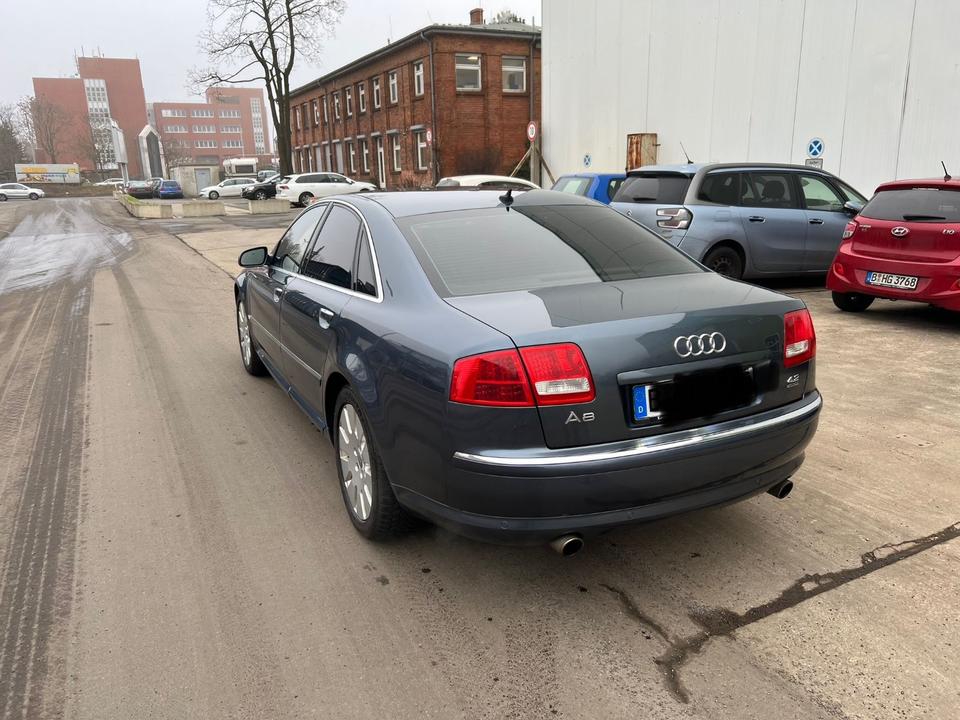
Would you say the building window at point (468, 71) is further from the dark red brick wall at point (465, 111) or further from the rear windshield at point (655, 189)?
the rear windshield at point (655, 189)

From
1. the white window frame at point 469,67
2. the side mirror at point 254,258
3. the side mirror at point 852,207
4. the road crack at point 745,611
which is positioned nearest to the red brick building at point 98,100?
the white window frame at point 469,67

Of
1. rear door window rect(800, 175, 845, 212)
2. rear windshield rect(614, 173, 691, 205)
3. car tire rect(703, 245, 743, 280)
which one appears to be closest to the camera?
car tire rect(703, 245, 743, 280)

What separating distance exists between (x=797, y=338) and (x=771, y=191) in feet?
23.4

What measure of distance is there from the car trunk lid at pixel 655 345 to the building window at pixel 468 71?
32872mm

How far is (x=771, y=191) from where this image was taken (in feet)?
30.7

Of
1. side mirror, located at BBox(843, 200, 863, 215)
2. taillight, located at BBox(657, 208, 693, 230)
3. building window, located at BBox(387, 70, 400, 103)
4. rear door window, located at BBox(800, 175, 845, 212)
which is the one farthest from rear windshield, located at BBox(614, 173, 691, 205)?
building window, located at BBox(387, 70, 400, 103)

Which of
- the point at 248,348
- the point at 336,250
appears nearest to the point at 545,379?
the point at 336,250

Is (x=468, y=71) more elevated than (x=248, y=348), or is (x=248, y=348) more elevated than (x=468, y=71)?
(x=468, y=71)

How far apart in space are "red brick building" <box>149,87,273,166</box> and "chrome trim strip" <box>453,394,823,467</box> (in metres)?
146

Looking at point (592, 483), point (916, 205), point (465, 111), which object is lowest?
point (592, 483)

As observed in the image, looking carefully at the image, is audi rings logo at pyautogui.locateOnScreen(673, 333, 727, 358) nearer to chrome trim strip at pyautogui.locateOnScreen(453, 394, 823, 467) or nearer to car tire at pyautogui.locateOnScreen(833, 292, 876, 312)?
chrome trim strip at pyautogui.locateOnScreen(453, 394, 823, 467)

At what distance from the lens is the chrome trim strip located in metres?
2.45

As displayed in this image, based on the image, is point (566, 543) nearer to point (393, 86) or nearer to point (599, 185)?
point (599, 185)

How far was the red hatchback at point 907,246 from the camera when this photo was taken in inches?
271
